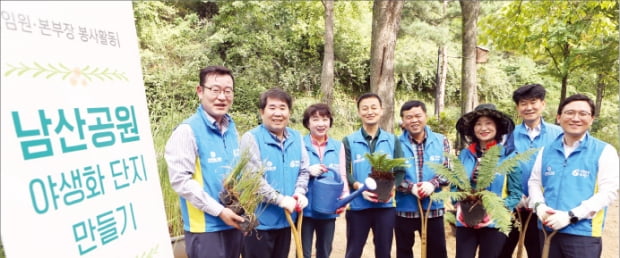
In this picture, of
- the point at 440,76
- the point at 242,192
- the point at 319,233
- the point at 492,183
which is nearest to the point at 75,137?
the point at 242,192

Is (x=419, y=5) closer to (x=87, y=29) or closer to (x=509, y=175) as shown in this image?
(x=509, y=175)

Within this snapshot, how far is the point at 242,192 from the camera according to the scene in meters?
2.19

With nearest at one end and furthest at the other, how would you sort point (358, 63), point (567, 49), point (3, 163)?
point (3, 163), point (567, 49), point (358, 63)

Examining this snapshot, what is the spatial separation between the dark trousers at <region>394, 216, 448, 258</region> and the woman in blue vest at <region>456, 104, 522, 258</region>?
0.75 feet

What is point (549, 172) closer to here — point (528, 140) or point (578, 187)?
Result: point (578, 187)

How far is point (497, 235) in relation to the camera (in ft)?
8.82

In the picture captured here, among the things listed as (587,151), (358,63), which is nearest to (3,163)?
(587,151)

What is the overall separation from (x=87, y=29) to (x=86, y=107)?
35cm

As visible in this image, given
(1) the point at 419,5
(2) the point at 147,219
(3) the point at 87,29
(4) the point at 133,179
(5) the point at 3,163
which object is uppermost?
(1) the point at 419,5

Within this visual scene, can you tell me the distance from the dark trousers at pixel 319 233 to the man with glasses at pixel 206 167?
808 millimetres

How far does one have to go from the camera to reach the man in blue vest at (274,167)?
2.58 meters

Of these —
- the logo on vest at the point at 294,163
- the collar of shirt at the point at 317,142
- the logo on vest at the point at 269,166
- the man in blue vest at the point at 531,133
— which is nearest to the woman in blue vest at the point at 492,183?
the man in blue vest at the point at 531,133

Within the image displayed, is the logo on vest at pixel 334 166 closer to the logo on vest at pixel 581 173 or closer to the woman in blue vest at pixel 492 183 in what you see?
the woman in blue vest at pixel 492 183

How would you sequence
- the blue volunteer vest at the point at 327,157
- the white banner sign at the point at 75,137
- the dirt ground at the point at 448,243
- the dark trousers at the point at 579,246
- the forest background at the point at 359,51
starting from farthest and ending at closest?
1. the forest background at the point at 359,51
2. the dirt ground at the point at 448,243
3. the blue volunteer vest at the point at 327,157
4. the dark trousers at the point at 579,246
5. the white banner sign at the point at 75,137
